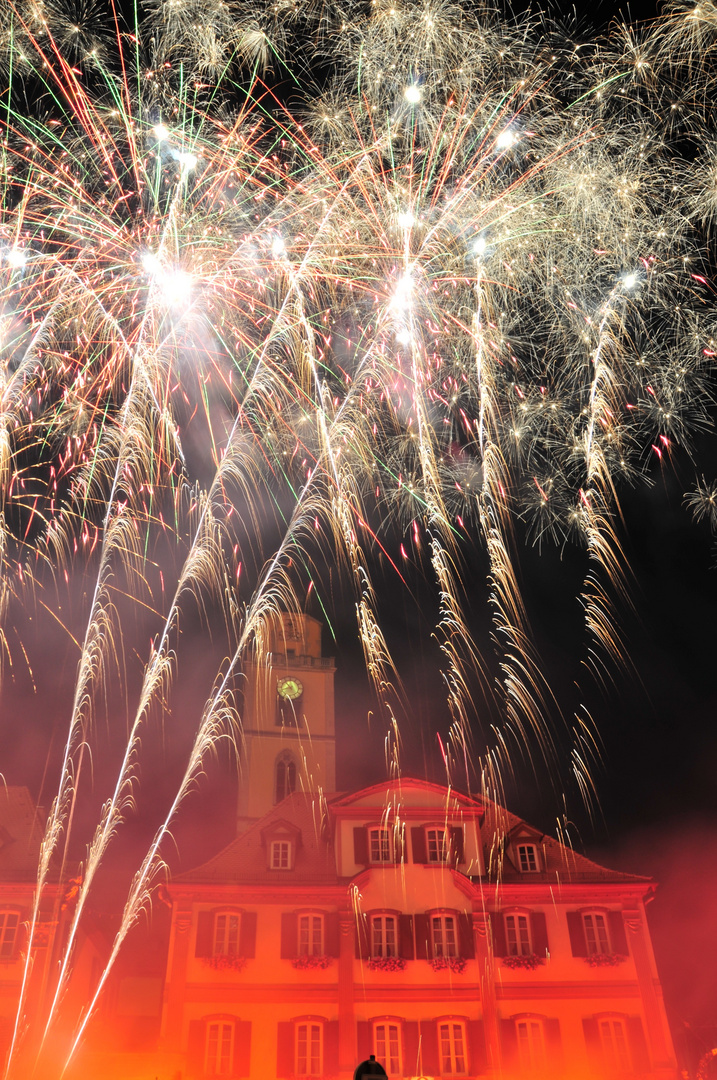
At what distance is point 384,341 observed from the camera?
15.1m

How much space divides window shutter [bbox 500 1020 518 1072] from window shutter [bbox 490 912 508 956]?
1899 mm

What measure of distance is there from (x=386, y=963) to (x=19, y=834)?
12.4 meters

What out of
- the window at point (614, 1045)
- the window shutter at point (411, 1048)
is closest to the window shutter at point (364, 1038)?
the window shutter at point (411, 1048)

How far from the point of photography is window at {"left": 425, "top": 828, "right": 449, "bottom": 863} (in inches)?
1030

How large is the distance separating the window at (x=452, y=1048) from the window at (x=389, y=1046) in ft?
4.21

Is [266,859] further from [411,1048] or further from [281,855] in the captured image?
[411,1048]

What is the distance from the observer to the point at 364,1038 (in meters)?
23.2

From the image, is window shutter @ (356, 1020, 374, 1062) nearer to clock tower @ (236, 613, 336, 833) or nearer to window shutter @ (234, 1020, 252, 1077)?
window shutter @ (234, 1020, 252, 1077)

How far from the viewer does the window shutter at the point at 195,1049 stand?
2212 centimetres

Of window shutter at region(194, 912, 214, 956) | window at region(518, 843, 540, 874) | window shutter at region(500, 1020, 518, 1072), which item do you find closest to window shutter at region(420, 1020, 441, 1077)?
window shutter at region(500, 1020, 518, 1072)

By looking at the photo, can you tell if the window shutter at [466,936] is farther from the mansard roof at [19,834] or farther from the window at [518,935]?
the mansard roof at [19,834]

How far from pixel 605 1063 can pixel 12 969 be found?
1770cm

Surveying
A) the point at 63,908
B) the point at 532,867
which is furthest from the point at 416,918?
the point at 63,908

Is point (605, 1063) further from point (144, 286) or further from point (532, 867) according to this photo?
point (144, 286)
